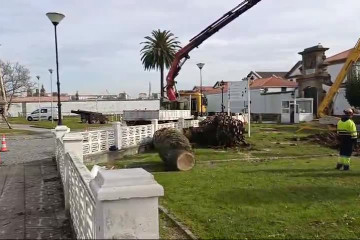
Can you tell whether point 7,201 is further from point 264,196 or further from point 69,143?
point 264,196

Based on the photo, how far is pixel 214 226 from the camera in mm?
6266

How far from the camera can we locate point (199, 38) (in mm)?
30078

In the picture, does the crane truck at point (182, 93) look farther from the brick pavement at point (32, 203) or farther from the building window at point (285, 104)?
the brick pavement at point (32, 203)

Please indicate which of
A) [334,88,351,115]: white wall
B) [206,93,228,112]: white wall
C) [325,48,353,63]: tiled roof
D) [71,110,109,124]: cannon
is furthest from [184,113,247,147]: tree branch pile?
[206,93,228,112]: white wall

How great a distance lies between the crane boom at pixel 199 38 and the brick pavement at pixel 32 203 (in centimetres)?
1791

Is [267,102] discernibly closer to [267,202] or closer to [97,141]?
[97,141]

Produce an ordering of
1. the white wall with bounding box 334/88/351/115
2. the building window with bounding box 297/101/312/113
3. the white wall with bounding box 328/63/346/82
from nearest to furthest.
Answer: the building window with bounding box 297/101/312/113 < the white wall with bounding box 334/88/351/115 < the white wall with bounding box 328/63/346/82

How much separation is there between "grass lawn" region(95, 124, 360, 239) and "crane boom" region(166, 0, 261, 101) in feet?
51.3

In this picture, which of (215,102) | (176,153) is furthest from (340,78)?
(215,102)

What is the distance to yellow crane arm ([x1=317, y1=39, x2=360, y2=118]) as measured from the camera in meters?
29.1

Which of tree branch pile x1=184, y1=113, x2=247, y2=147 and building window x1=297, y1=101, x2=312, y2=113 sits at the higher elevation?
building window x1=297, y1=101, x2=312, y2=113

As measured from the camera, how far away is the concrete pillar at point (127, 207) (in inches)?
120

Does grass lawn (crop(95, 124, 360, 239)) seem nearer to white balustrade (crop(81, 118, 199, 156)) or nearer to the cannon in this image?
white balustrade (crop(81, 118, 199, 156))

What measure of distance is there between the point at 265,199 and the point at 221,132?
1068cm
